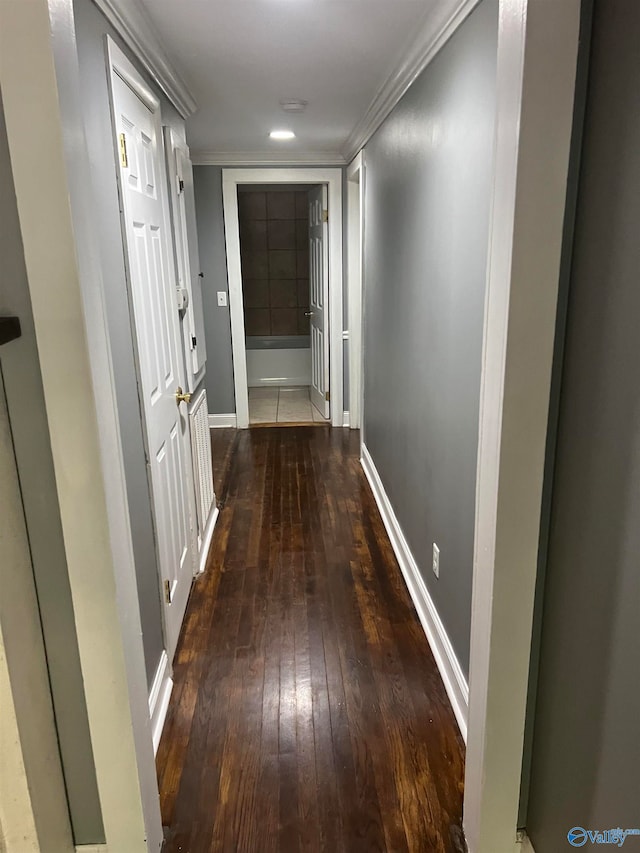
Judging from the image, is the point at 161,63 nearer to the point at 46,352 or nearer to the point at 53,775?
the point at 46,352

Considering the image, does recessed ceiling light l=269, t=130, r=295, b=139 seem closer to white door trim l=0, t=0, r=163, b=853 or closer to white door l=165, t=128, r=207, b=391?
white door l=165, t=128, r=207, b=391

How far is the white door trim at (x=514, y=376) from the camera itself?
1.05m

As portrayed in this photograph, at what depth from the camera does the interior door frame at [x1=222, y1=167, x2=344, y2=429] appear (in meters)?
4.88

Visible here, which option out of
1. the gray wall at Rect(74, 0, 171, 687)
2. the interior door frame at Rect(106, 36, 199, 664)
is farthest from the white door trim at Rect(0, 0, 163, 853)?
the interior door frame at Rect(106, 36, 199, 664)

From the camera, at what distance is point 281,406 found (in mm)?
6246

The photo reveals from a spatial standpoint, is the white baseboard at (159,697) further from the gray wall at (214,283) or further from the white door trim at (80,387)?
the gray wall at (214,283)

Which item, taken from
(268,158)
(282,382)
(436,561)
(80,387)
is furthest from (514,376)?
(282,382)

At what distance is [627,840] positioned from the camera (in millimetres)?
996

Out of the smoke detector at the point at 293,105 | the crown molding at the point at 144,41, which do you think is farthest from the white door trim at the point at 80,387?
the smoke detector at the point at 293,105

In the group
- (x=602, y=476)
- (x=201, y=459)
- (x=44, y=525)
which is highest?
(x=602, y=476)

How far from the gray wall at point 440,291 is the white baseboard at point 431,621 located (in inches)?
2.7

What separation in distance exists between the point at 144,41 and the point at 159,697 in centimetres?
218

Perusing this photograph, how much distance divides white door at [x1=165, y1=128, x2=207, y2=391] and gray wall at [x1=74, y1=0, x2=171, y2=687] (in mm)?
610

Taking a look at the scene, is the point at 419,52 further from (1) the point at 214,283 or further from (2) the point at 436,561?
(1) the point at 214,283
